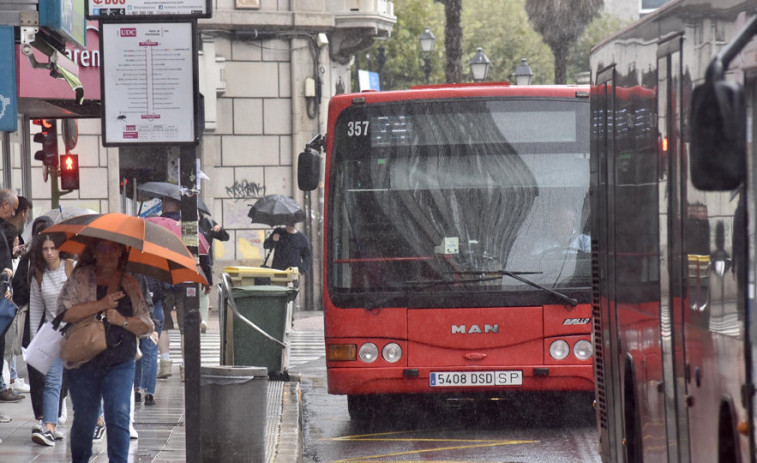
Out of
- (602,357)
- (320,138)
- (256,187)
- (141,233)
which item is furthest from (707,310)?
(256,187)

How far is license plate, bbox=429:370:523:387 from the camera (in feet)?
35.0

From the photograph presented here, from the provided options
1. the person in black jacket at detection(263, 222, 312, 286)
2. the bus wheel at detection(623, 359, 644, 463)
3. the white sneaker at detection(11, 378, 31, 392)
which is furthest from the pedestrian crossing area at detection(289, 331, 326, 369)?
the bus wheel at detection(623, 359, 644, 463)

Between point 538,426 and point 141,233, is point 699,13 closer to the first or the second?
point 141,233

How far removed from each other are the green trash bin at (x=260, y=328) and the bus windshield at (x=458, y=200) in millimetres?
2879

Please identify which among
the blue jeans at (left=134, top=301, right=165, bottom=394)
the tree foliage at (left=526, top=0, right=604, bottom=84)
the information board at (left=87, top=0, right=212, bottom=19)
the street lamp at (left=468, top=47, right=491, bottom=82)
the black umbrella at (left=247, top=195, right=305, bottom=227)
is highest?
the tree foliage at (left=526, top=0, right=604, bottom=84)

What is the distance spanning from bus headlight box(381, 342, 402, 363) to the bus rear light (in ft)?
0.78

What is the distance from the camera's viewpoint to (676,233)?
17.1 feet

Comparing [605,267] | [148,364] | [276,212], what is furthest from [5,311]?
[276,212]

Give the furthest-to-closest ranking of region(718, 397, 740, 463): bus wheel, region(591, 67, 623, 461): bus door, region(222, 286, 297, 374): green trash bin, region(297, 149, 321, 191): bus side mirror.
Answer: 1. region(222, 286, 297, 374): green trash bin
2. region(297, 149, 321, 191): bus side mirror
3. region(591, 67, 623, 461): bus door
4. region(718, 397, 740, 463): bus wheel

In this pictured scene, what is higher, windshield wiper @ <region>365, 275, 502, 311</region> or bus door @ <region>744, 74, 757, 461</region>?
bus door @ <region>744, 74, 757, 461</region>

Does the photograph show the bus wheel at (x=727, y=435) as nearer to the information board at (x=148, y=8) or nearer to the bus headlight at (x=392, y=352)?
the information board at (x=148, y=8)

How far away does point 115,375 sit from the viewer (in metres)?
7.49

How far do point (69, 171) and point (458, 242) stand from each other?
1098cm

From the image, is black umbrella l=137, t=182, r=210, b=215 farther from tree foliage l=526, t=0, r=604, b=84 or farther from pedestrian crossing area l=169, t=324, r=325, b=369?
tree foliage l=526, t=0, r=604, b=84
